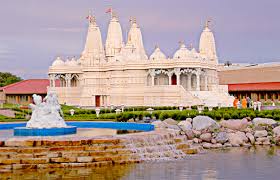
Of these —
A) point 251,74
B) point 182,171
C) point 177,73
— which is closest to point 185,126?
point 182,171

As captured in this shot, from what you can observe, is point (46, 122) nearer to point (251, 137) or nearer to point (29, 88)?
point (251, 137)

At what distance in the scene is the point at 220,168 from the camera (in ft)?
67.6

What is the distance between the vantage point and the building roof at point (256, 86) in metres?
66.8

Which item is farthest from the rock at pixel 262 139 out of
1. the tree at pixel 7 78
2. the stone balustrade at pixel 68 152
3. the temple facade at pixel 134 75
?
the tree at pixel 7 78

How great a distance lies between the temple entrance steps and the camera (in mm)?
57875

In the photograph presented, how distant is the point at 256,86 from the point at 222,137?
139ft

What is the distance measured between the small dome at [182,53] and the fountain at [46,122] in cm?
3751

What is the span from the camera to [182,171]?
1964 cm

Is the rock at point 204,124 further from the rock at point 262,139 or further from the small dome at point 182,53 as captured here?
the small dome at point 182,53

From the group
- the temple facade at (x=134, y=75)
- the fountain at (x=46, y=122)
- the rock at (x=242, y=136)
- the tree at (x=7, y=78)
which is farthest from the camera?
the tree at (x=7, y=78)

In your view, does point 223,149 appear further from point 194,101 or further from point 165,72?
point 165,72

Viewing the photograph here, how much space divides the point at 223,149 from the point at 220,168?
7119 mm

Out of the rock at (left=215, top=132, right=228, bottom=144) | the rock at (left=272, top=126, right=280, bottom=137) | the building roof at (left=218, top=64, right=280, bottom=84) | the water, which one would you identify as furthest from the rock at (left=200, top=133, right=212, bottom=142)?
the building roof at (left=218, top=64, right=280, bottom=84)

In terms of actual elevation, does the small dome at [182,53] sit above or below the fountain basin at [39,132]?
above
